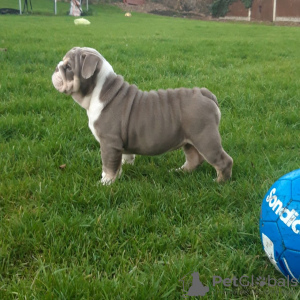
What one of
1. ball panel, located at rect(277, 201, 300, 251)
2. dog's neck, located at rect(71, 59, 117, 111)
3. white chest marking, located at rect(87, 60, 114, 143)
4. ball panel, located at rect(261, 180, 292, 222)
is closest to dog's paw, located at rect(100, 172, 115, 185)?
white chest marking, located at rect(87, 60, 114, 143)

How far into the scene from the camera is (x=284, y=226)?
1950mm

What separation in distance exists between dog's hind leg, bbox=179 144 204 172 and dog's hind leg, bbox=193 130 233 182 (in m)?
0.26

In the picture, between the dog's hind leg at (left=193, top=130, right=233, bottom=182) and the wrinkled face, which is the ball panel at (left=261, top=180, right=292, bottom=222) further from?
the wrinkled face

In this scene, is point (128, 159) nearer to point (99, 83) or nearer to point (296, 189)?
point (99, 83)

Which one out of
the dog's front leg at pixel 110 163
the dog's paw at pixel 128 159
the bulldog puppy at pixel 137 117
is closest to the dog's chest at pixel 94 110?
the bulldog puppy at pixel 137 117

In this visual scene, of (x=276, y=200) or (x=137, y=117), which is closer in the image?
(x=276, y=200)

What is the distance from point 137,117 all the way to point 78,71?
0.62 m

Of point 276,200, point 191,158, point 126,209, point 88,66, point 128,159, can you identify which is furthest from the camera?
point 128,159

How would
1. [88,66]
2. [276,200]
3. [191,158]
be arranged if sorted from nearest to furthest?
[276,200]
[88,66]
[191,158]

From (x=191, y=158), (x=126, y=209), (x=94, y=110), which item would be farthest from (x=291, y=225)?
(x=94, y=110)

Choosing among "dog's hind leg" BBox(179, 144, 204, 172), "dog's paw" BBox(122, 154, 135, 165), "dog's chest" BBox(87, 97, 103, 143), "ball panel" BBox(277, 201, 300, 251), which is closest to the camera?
"ball panel" BBox(277, 201, 300, 251)

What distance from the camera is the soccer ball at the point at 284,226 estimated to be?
6.24ft

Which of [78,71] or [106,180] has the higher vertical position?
[78,71]

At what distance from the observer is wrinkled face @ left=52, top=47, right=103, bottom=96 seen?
119 inches
